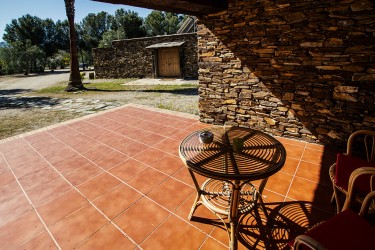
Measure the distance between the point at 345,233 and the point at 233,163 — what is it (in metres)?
0.87

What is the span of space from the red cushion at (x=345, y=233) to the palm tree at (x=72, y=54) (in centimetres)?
1262

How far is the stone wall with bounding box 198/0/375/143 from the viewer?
3.07 m

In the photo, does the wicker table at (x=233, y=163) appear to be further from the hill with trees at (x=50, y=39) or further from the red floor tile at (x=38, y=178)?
the hill with trees at (x=50, y=39)

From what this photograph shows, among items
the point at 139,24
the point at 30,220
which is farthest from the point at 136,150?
the point at 139,24

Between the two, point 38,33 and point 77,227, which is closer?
point 77,227

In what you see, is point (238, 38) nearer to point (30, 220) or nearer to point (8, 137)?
point (30, 220)

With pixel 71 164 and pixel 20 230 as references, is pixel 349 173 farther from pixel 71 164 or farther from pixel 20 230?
pixel 71 164

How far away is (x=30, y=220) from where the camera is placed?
2.34m

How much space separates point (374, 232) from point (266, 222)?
40.0 inches

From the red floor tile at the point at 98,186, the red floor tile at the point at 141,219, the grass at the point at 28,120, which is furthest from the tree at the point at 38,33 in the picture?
the red floor tile at the point at 141,219

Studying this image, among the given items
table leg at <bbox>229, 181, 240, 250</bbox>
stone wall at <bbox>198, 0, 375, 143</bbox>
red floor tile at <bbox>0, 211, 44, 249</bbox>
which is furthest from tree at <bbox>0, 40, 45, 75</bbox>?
table leg at <bbox>229, 181, 240, 250</bbox>

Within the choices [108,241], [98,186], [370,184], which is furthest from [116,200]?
[370,184]

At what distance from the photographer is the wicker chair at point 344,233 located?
1192 mm

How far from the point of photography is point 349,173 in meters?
1.91
